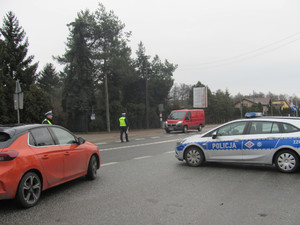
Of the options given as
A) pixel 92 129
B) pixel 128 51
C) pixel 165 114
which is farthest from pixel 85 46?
pixel 165 114

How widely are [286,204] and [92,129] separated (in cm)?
2767

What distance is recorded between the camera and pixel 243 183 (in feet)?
20.9

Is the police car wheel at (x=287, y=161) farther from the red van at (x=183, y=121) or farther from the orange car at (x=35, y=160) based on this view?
the red van at (x=183, y=121)

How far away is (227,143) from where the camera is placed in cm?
790

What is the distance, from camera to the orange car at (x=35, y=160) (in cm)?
441

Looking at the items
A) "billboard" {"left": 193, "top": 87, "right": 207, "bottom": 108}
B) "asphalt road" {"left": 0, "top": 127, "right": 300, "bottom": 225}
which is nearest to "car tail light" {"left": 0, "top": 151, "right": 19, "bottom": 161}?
"asphalt road" {"left": 0, "top": 127, "right": 300, "bottom": 225}

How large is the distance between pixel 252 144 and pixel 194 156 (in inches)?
67.1

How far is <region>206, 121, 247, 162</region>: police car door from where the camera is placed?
7.79m

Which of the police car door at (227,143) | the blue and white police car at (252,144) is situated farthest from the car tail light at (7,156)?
the police car door at (227,143)

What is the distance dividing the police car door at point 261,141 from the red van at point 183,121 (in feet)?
56.5

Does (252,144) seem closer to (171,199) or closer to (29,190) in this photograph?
(171,199)

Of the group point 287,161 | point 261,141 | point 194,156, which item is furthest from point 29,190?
point 287,161

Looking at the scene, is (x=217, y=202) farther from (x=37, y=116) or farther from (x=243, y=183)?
(x=37, y=116)

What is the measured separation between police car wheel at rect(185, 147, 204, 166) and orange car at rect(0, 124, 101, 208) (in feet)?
10.7
